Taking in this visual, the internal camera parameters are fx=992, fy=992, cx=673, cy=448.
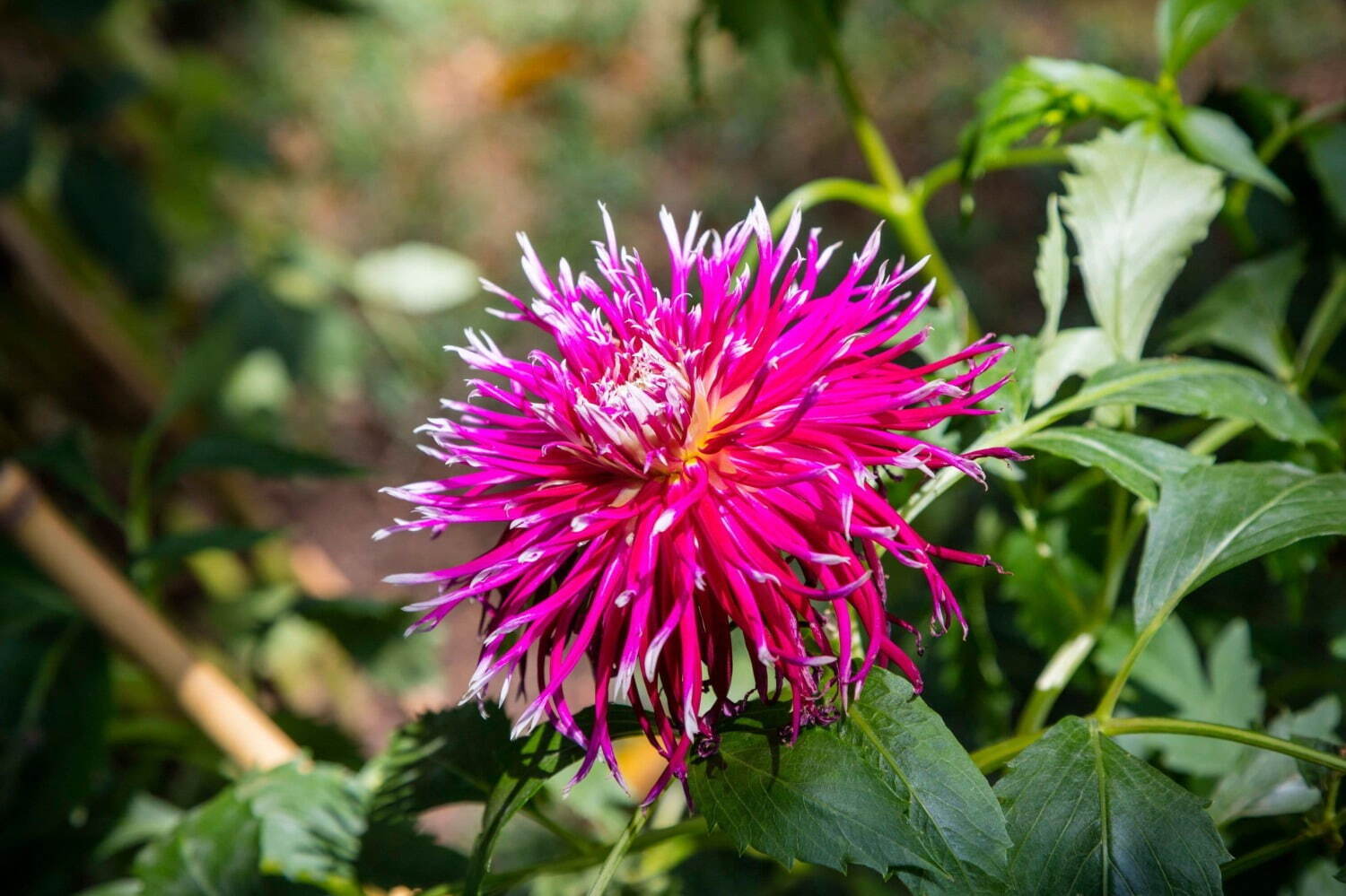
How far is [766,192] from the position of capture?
5.99 ft

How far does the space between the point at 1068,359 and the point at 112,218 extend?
1101mm

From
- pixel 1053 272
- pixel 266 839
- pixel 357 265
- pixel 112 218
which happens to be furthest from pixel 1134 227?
pixel 357 265

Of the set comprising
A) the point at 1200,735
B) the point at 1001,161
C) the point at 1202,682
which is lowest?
the point at 1202,682

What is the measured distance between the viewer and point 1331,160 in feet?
2.03

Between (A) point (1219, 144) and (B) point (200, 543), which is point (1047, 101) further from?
(B) point (200, 543)

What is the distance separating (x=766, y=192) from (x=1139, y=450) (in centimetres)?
145

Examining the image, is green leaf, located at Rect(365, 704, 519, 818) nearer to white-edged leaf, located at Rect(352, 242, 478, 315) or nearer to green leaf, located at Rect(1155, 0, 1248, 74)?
green leaf, located at Rect(1155, 0, 1248, 74)

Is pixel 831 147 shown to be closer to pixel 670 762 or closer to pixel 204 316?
pixel 204 316

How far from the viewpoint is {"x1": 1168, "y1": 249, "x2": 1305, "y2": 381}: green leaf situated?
62 centimetres

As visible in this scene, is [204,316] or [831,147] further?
[831,147]

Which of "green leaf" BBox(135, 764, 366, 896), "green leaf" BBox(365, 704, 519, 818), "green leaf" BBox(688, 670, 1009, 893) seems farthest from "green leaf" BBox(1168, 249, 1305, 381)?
"green leaf" BBox(135, 764, 366, 896)

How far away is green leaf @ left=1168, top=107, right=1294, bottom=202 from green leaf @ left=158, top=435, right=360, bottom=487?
638 millimetres

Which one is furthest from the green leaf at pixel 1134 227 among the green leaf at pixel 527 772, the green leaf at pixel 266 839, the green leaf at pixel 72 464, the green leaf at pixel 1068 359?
the green leaf at pixel 72 464

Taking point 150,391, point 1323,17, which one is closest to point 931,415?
point 150,391
